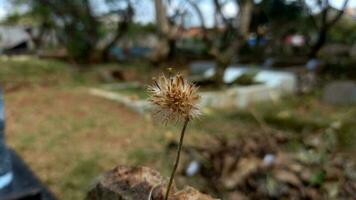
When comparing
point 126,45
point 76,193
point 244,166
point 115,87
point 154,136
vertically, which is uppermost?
point 244,166

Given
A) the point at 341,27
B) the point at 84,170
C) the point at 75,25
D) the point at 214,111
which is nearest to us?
the point at 84,170

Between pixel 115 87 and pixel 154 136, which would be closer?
pixel 154 136

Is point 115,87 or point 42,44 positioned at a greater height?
point 115,87

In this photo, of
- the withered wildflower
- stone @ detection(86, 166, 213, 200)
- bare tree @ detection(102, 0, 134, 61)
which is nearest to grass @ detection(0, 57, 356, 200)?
stone @ detection(86, 166, 213, 200)

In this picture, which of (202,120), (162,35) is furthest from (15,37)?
(202,120)

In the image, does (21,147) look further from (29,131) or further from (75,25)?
(75,25)

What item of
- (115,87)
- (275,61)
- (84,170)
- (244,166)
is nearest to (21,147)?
(84,170)

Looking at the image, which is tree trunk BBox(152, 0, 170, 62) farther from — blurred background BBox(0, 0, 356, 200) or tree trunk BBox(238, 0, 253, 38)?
→ tree trunk BBox(238, 0, 253, 38)

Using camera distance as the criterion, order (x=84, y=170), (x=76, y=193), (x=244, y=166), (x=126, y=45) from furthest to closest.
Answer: (x=126, y=45), (x=84, y=170), (x=76, y=193), (x=244, y=166)
